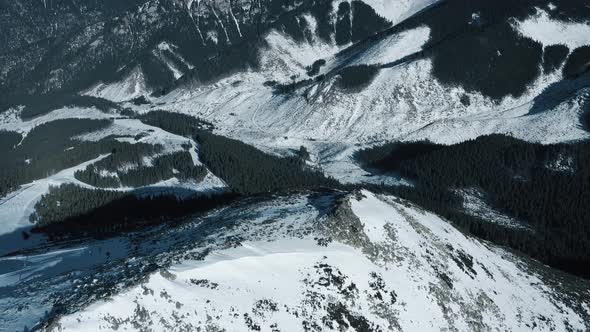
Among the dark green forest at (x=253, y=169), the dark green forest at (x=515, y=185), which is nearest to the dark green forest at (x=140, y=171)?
the dark green forest at (x=253, y=169)

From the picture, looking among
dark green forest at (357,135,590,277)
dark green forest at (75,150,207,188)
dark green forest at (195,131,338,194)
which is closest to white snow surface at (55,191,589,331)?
dark green forest at (357,135,590,277)

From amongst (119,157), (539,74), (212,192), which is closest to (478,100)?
(539,74)

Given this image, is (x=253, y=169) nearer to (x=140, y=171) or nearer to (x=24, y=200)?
(x=140, y=171)

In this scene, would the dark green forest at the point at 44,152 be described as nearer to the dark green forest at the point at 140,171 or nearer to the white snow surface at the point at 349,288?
the dark green forest at the point at 140,171

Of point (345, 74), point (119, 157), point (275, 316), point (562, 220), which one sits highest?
point (345, 74)

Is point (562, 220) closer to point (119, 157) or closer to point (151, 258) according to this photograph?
point (151, 258)

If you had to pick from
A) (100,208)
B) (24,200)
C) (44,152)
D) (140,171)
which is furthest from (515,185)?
(44,152)

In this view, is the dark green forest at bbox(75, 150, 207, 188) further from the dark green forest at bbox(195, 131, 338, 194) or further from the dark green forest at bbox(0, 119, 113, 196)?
the dark green forest at bbox(0, 119, 113, 196)
